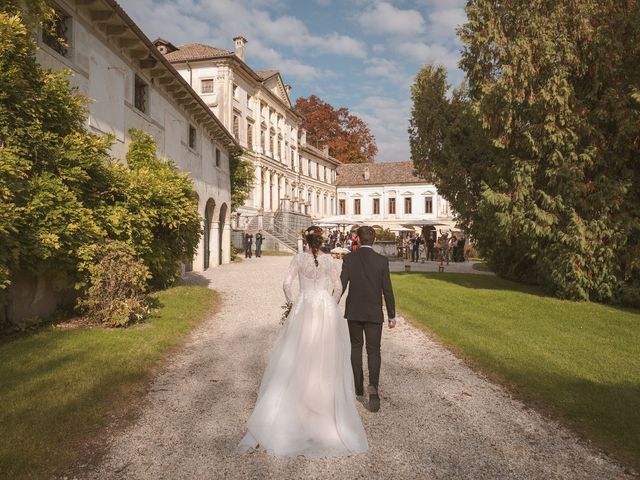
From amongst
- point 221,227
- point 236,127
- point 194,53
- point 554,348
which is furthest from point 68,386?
point 194,53

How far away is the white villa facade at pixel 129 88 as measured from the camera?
10.0 meters

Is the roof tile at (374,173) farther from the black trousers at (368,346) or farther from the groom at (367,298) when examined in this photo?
the black trousers at (368,346)

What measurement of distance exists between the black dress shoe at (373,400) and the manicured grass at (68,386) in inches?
98.7

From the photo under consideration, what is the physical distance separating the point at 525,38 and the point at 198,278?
13.4 m

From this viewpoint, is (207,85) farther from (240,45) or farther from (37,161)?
(37,161)

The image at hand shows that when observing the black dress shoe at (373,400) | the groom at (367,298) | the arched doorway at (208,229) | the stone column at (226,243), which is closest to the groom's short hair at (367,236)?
the groom at (367,298)

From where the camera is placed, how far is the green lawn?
15.7 ft

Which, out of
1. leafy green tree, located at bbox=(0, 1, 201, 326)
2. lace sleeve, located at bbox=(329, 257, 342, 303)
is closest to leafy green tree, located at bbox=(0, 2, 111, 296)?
leafy green tree, located at bbox=(0, 1, 201, 326)

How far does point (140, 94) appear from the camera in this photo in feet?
45.5

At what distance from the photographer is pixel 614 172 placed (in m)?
12.2

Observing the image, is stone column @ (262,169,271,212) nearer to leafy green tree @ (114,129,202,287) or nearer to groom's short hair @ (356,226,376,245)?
leafy green tree @ (114,129,202,287)

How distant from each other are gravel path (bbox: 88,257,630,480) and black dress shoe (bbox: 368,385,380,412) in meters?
0.07

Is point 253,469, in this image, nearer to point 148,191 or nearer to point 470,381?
point 470,381

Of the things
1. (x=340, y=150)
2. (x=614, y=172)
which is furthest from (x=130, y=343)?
(x=340, y=150)
